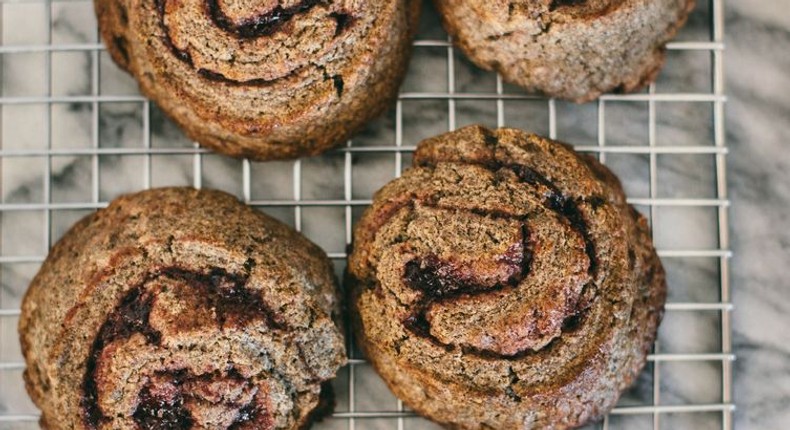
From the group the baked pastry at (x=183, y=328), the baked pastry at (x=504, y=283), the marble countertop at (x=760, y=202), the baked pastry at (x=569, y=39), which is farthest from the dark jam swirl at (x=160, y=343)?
the marble countertop at (x=760, y=202)

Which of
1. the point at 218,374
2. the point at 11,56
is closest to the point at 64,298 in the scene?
the point at 218,374

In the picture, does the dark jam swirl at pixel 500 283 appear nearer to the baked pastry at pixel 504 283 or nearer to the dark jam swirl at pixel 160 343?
the baked pastry at pixel 504 283

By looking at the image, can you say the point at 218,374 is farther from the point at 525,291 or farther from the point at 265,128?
the point at 525,291

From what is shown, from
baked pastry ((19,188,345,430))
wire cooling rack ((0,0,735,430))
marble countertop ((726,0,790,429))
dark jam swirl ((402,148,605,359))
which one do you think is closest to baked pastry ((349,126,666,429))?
dark jam swirl ((402,148,605,359))

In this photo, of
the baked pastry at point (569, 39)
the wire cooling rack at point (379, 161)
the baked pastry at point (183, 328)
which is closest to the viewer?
the baked pastry at point (183, 328)

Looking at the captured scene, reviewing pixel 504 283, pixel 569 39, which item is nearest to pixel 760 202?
pixel 569 39

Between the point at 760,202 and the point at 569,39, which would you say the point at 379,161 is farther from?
the point at 760,202

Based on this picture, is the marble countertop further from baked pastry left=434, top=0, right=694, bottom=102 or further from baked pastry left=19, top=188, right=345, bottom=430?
baked pastry left=19, top=188, right=345, bottom=430

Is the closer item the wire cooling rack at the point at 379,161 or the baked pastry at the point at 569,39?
the baked pastry at the point at 569,39
